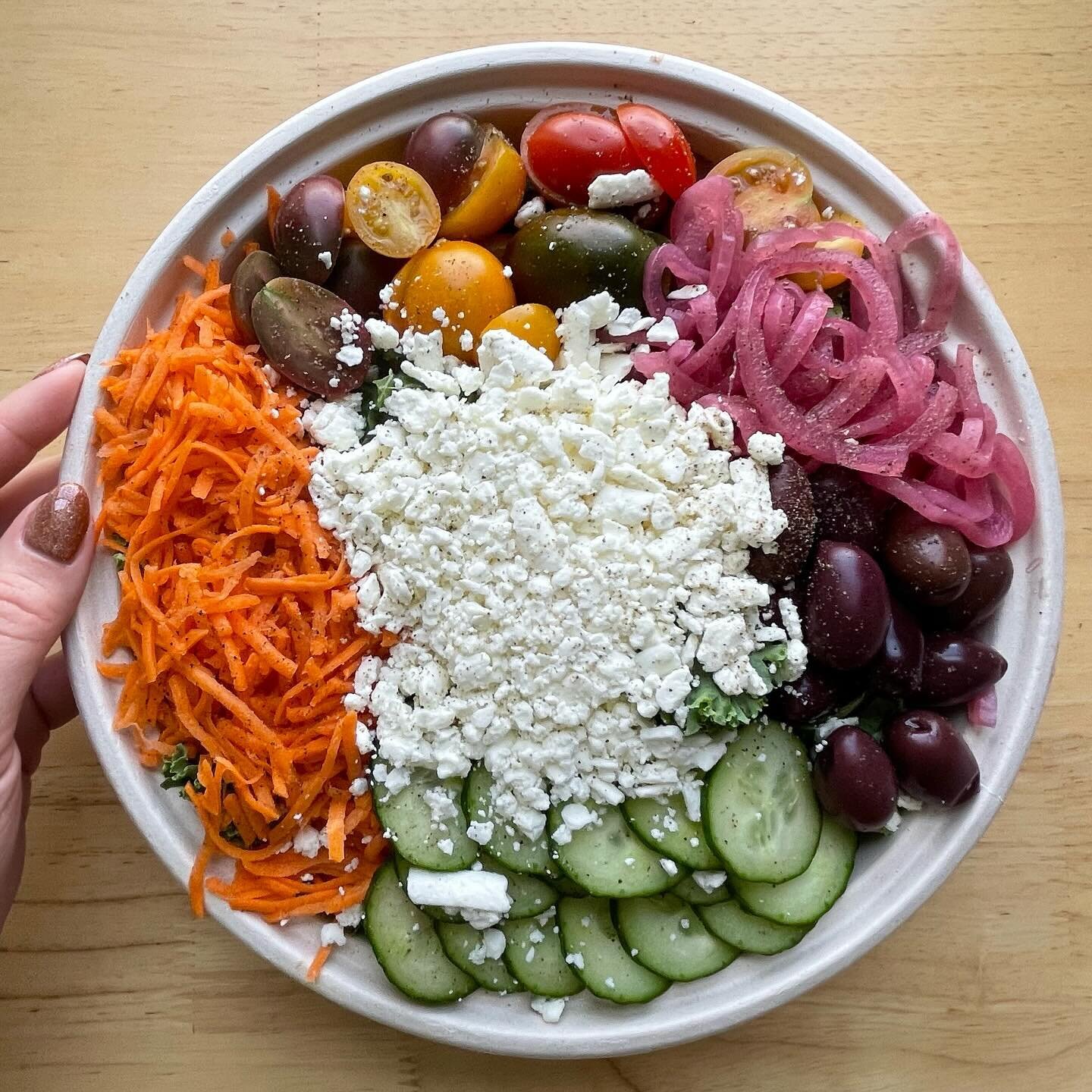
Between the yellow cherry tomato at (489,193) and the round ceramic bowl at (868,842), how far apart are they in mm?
84

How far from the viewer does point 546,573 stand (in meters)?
1.26

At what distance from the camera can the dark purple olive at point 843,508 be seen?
1314 mm

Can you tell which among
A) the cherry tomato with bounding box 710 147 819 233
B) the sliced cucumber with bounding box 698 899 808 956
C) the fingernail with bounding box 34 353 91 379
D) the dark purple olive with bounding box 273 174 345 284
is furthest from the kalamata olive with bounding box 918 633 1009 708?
the fingernail with bounding box 34 353 91 379

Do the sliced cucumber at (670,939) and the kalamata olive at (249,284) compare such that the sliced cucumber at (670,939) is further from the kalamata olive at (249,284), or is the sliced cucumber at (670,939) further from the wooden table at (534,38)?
the kalamata olive at (249,284)

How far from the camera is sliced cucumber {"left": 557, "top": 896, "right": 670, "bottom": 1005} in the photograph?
1.32 meters

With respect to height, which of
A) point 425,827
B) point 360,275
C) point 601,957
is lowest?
point 601,957

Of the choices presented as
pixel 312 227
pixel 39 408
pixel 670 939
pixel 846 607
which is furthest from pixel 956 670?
pixel 39 408

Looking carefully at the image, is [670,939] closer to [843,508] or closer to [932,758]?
[932,758]

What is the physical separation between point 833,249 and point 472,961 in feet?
4.03

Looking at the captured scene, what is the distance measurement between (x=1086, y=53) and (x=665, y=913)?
1.74 m

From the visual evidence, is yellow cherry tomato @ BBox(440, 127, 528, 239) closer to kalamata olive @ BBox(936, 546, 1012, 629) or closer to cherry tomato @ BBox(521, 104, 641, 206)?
cherry tomato @ BBox(521, 104, 641, 206)

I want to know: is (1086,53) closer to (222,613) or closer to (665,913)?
(665,913)

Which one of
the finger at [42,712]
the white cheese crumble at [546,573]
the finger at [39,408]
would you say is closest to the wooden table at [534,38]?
the finger at [42,712]

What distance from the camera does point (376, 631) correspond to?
1.32m
